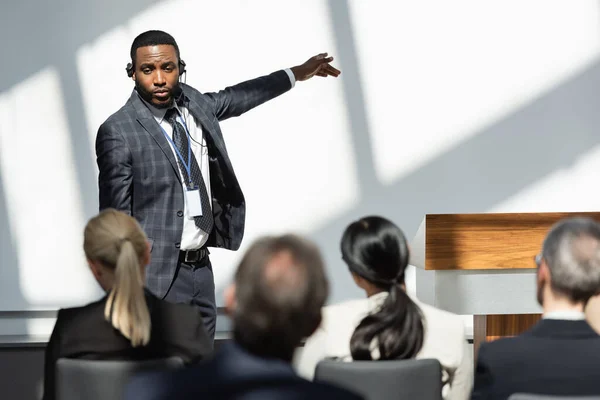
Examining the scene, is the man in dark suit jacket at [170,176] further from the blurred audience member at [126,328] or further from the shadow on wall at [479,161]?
the shadow on wall at [479,161]

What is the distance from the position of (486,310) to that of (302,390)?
7.56 ft

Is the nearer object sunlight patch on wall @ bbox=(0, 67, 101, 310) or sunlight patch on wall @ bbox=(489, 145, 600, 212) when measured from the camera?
sunlight patch on wall @ bbox=(0, 67, 101, 310)

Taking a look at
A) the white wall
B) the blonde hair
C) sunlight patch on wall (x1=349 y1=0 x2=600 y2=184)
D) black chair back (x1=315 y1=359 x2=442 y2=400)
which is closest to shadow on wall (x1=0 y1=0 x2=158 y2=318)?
the white wall

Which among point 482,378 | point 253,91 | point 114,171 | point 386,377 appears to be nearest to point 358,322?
point 386,377

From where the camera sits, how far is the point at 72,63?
4.84 meters

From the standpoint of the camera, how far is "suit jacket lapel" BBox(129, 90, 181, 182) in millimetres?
3258

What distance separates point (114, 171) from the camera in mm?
3172

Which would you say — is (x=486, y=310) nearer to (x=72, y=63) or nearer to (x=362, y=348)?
(x=362, y=348)

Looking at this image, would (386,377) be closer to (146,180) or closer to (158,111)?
(146,180)

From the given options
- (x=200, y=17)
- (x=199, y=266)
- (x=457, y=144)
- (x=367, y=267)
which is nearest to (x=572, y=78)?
(x=457, y=144)

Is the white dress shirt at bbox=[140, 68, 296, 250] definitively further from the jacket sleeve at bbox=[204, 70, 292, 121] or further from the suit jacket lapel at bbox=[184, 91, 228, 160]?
the jacket sleeve at bbox=[204, 70, 292, 121]

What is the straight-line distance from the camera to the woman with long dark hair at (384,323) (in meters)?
2.16

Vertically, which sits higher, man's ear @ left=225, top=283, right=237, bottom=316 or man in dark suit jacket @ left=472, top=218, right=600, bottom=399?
man's ear @ left=225, top=283, right=237, bottom=316

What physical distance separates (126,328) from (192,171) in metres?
1.29
